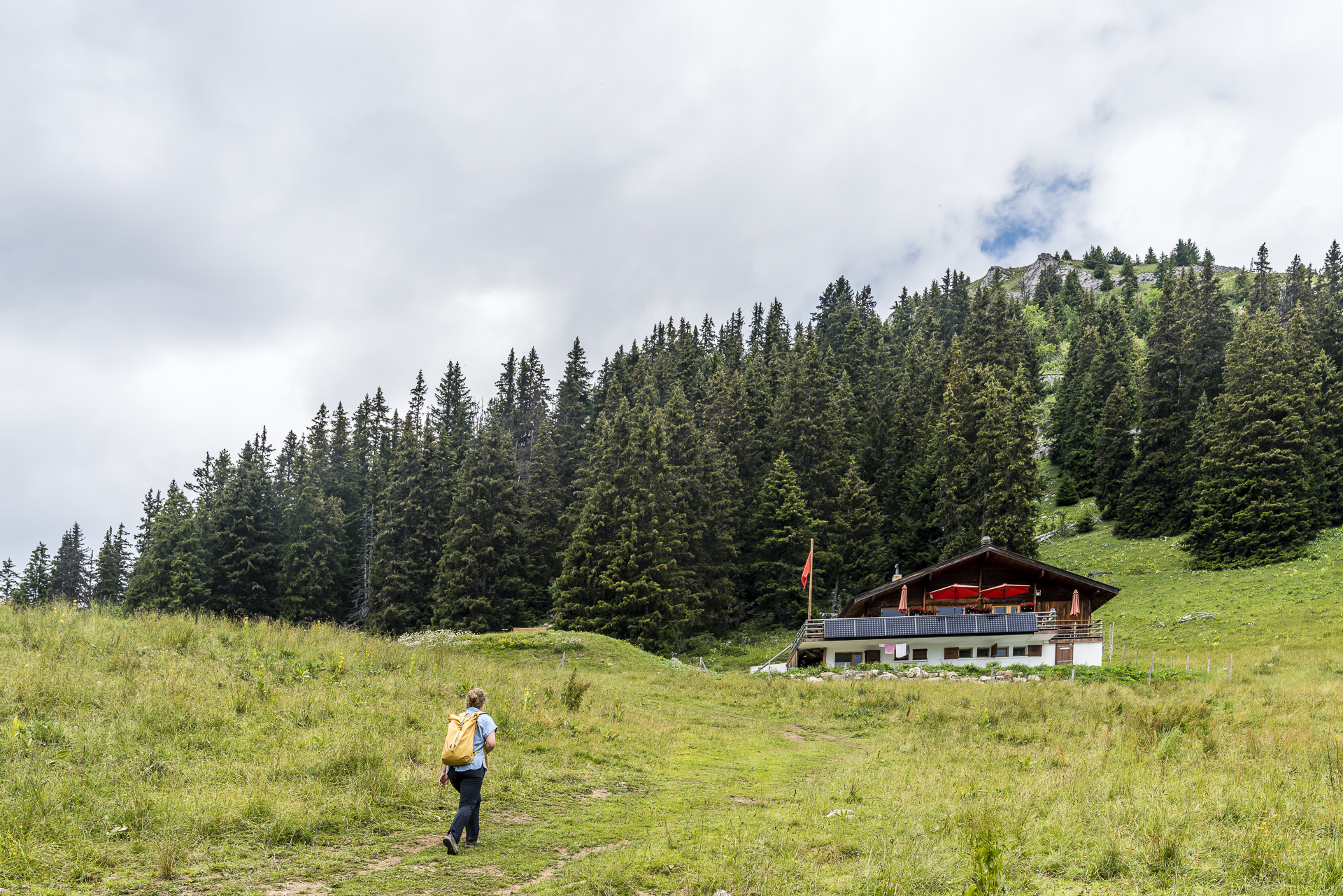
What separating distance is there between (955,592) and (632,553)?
2017 cm

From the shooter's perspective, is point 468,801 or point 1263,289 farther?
point 1263,289

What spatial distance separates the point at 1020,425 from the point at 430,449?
49089mm

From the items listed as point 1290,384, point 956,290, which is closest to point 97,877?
point 1290,384

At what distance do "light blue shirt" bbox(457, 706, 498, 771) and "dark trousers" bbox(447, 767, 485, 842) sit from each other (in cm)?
6

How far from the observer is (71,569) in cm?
9062

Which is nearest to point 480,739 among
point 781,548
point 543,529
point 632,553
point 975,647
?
point 975,647

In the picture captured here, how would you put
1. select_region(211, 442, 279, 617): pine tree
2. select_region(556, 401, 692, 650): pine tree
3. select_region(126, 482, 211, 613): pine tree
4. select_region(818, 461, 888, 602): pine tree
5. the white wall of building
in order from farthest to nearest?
select_region(211, 442, 279, 617): pine tree, select_region(126, 482, 211, 613): pine tree, select_region(818, 461, 888, 602): pine tree, select_region(556, 401, 692, 650): pine tree, the white wall of building

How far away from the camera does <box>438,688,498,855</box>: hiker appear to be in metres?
8.26

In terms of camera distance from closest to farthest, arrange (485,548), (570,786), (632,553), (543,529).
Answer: (570,786), (632,553), (485,548), (543,529)

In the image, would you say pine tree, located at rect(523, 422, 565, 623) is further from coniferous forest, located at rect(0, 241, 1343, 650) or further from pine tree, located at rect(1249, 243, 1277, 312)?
pine tree, located at rect(1249, 243, 1277, 312)

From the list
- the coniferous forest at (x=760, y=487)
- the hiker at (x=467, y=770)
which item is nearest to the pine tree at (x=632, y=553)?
the coniferous forest at (x=760, y=487)

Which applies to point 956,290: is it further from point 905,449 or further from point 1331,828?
point 1331,828

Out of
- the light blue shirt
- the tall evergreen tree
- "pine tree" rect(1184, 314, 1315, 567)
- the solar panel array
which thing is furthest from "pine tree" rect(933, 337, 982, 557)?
the light blue shirt

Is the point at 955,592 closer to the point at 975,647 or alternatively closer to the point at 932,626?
the point at 975,647
